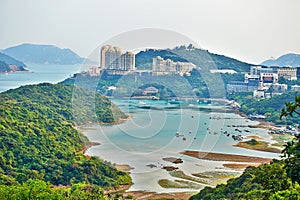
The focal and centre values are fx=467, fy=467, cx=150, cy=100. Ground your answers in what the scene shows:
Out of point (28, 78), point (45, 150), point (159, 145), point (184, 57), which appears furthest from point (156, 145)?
point (28, 78)

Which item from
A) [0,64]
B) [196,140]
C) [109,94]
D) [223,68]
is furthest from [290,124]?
[0,64]

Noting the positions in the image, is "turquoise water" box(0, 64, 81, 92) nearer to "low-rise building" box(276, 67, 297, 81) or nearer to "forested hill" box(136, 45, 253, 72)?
"forested hill" box(136, 45, 253, 72)

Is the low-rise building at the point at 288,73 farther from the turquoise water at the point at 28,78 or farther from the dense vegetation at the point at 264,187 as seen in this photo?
the dense vegetation at the point at 264,187

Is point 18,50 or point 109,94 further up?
point 18,50

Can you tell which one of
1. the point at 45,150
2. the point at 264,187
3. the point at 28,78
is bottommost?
the point at 45,150

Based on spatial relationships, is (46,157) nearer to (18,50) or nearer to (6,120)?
(6,120)

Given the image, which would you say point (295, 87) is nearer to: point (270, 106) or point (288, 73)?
point (288, 73)
